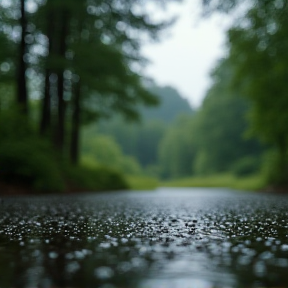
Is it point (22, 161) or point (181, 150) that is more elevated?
point (181, 150)

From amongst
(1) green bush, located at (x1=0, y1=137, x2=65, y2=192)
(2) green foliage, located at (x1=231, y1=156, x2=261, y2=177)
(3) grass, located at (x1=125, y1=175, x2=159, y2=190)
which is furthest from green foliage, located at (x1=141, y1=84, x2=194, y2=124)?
(1) green bush, located at (x1=0, y1=137, x2=65, y2=192)

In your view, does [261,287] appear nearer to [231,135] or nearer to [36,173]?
[36,173]

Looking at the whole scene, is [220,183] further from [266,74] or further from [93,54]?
[93,54]

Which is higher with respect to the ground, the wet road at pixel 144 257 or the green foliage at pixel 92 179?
the green foliage at pixel 92 179

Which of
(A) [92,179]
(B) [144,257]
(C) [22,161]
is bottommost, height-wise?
(B) [144,257]

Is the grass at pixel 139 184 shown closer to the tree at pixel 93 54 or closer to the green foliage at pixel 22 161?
the tree at pixel 93 54

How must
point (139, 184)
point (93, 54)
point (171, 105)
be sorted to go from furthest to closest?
point (171, 105)
point (139, 184)
point (93, 54)

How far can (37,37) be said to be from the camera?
18.2 meters

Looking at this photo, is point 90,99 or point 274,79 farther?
point 90,99

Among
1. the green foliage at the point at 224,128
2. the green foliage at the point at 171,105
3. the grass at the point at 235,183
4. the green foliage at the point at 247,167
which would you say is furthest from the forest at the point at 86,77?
the green foliage at the point at 171,105

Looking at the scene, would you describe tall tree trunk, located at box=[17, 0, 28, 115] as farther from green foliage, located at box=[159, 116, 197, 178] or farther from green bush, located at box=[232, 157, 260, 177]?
green foliage, located at box=[159, 116, 197, 178]

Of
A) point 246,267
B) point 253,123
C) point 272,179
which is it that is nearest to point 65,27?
point 253,123

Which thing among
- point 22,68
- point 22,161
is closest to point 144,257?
point 22,161

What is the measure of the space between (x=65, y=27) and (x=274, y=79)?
34.5 ft
